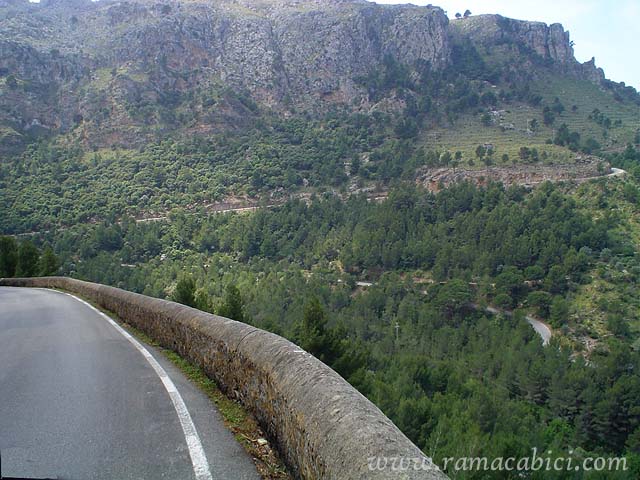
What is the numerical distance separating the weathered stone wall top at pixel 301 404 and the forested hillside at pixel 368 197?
62.7 feet

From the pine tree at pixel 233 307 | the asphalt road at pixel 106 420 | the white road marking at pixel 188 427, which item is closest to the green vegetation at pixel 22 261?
the pine tree at pixel 233 307

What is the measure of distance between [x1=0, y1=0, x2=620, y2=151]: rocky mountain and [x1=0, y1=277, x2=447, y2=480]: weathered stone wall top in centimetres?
15405

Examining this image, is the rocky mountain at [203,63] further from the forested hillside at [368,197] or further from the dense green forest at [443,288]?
the dense green forest at [443,288]

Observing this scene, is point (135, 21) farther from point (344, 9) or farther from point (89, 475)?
point (89, 475)

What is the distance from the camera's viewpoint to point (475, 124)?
150 metres

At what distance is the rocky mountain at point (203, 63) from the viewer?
148500mm

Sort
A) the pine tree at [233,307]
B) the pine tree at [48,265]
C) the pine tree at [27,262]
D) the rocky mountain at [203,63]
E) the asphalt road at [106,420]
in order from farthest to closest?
the rocky mountain at [203,63] → the pine tree at [48,265] → the pine tree at [27,262] → the pine tree at [233,307] → the asphalt road at [106,420]

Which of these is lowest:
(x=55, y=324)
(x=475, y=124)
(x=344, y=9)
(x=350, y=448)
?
(x=55, y=324)

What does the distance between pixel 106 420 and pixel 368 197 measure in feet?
436

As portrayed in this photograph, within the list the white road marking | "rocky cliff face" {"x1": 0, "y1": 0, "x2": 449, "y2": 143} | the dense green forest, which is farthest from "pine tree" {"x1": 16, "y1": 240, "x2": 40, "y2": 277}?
"rocky cliff face" {"x1": 0, "y1": 0, "x2": 449, "y2": 143}

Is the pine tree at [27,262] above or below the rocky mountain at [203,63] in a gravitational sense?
below

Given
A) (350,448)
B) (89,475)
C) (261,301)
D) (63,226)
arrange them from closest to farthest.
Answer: (350,448), (89,475), (261,301), (63,226)

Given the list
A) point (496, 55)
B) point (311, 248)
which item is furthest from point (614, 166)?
point (496, 55)

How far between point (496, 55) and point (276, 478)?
22052cm
